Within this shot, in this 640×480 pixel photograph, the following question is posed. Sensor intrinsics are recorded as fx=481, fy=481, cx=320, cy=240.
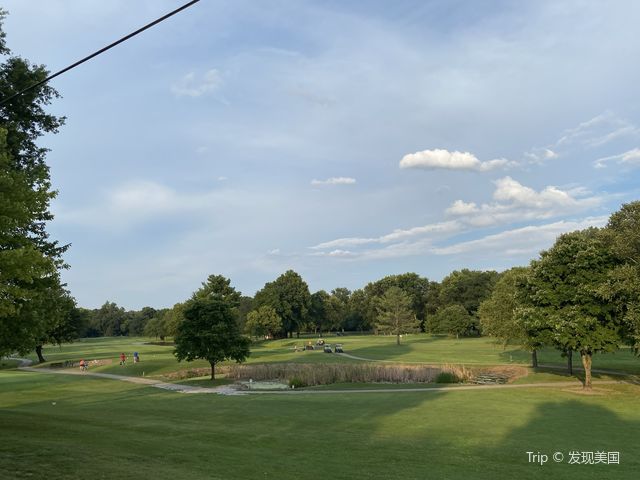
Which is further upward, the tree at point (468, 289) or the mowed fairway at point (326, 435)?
the tree at point (468, 289)

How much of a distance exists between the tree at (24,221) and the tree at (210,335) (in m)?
21.2

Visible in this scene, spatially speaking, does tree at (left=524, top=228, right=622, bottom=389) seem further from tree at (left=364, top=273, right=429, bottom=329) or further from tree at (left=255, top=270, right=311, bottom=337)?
tree at (left=364, top=273, right=429, bottom=329)

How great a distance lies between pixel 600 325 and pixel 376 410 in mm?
15156

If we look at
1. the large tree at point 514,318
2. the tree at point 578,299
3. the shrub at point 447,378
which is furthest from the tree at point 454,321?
the tree at point 578,299

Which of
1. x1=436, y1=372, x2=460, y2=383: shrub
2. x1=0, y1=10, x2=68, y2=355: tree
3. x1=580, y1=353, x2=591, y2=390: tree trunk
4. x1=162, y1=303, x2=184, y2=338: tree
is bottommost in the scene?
x1=436, y1=372, x2=460, y2=383: shrub

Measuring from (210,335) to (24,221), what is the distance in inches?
1127

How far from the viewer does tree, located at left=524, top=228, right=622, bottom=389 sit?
2789 cm

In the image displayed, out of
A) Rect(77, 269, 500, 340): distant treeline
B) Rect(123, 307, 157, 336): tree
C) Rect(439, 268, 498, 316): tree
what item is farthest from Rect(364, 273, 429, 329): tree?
Rect(123, 307, 157, 336): tree

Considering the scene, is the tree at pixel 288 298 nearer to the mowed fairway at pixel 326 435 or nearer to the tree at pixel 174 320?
the tree at pixel 174 320

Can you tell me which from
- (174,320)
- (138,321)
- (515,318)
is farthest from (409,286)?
(515,318)

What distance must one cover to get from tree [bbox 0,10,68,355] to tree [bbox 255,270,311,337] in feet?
296

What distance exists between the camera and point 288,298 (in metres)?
114

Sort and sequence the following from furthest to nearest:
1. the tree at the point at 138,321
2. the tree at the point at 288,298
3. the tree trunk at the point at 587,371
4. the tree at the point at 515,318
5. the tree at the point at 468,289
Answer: the tree at the point at 138,321 → the tree at the point at 468,289 → the tree at the point at 288,298 → the tree at the point at 515,318 → the tree trunk at the point at 587,371

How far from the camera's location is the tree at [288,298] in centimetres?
11025
